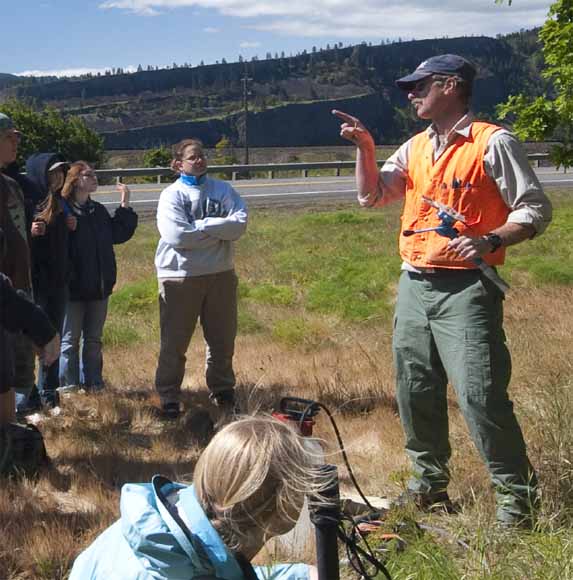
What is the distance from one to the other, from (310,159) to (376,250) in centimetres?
4608

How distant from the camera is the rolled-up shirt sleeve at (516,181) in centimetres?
388

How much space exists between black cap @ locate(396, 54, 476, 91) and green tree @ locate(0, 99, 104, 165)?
1523 inches

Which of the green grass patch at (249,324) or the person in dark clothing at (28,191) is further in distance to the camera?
the green grass patch at (249,324)

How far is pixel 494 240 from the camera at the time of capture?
384 cm

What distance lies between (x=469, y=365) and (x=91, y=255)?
12.0ft

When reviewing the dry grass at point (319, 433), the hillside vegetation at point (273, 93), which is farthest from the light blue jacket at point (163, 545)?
the hillside vegetation at point (273, 93)

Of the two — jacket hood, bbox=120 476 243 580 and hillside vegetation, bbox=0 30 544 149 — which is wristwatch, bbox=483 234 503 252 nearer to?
jacket hood, bbox=120 476 243 580

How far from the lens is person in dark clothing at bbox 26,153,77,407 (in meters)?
6.38

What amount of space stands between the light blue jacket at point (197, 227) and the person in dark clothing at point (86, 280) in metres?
0.70

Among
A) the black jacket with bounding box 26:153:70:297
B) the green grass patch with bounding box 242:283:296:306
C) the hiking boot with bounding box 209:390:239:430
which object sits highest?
the black jacket with bounding box 26:153:70:297

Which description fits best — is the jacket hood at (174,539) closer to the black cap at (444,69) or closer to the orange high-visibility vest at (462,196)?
the orange high-visibility vest at (462,196)

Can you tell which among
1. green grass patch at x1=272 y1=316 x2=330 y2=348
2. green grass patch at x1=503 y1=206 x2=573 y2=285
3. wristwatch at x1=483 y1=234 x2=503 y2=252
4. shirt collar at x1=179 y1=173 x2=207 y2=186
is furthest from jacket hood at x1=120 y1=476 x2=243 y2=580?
green grass patch at x1=503 y1=206 x2=573 y2=285

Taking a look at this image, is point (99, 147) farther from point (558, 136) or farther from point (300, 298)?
point (558, 136)

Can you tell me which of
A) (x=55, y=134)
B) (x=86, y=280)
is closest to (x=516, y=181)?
(x=86, y=280)
